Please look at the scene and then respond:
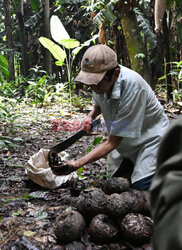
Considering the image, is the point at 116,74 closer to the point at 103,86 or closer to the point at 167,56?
the point at 103,86

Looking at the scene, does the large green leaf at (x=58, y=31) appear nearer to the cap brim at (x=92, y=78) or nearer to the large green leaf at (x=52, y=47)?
the large green leaf at (x=52, y=47)

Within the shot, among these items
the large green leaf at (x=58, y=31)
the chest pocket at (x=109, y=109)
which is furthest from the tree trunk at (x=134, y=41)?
the chest pocket at (x=109, y=109)

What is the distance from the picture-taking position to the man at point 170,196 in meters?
0.49

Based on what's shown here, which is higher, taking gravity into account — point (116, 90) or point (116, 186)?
point (116, 90)

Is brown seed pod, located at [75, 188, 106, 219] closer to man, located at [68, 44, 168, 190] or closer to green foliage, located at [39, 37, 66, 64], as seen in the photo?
man, located at [68, 44, 168, 190]

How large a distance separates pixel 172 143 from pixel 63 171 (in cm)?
153

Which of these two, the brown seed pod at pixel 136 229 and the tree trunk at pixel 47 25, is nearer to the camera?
the brown seed pod at pixel 136 229

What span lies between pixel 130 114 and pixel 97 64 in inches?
20.6

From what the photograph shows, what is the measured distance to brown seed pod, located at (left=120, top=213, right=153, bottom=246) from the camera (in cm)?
164

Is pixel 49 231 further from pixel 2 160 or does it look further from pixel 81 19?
pixel 81 19

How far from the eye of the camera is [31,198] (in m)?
2.34

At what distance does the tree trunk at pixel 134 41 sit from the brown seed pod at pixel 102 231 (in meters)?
3.79

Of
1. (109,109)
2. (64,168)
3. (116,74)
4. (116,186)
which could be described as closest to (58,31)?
(109,109)

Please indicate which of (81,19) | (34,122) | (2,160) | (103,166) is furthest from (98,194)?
(81,19)
